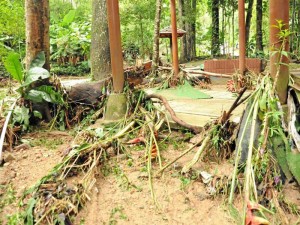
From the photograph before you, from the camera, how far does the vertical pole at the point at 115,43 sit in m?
3.95

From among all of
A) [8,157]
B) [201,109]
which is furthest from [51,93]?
[201,109]

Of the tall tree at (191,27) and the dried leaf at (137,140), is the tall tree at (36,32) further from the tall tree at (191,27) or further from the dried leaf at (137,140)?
the tall tree at (191,27)

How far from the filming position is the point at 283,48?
8.70 feet

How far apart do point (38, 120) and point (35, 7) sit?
1451 millimetres

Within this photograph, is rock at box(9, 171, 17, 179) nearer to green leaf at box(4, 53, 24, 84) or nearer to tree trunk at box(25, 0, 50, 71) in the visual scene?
green leaf at box(4, 53, 24, 84)

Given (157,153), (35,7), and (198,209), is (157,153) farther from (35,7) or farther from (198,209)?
(35,7)

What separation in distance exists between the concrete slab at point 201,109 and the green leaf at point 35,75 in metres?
1.68

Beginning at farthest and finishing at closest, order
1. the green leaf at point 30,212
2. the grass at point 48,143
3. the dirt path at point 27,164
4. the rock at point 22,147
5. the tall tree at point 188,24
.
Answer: the tall tree at point 188,24, the grass at point 48,143, the rock at point 22,147, the dirt path at point 27,164, the green leaf at point 30,212

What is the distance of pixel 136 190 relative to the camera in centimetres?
271

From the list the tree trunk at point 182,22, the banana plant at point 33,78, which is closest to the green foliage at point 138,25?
the tree trunk at point 182,22

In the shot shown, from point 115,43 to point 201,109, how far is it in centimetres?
138

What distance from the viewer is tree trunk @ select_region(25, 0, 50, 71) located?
4.34 metres

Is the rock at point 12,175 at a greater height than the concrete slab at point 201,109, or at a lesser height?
lesser

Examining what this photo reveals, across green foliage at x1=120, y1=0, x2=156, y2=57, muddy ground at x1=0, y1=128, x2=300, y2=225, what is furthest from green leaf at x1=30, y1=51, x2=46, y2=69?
green foliage at x1=120, y1=0, x2=156, y2=57
